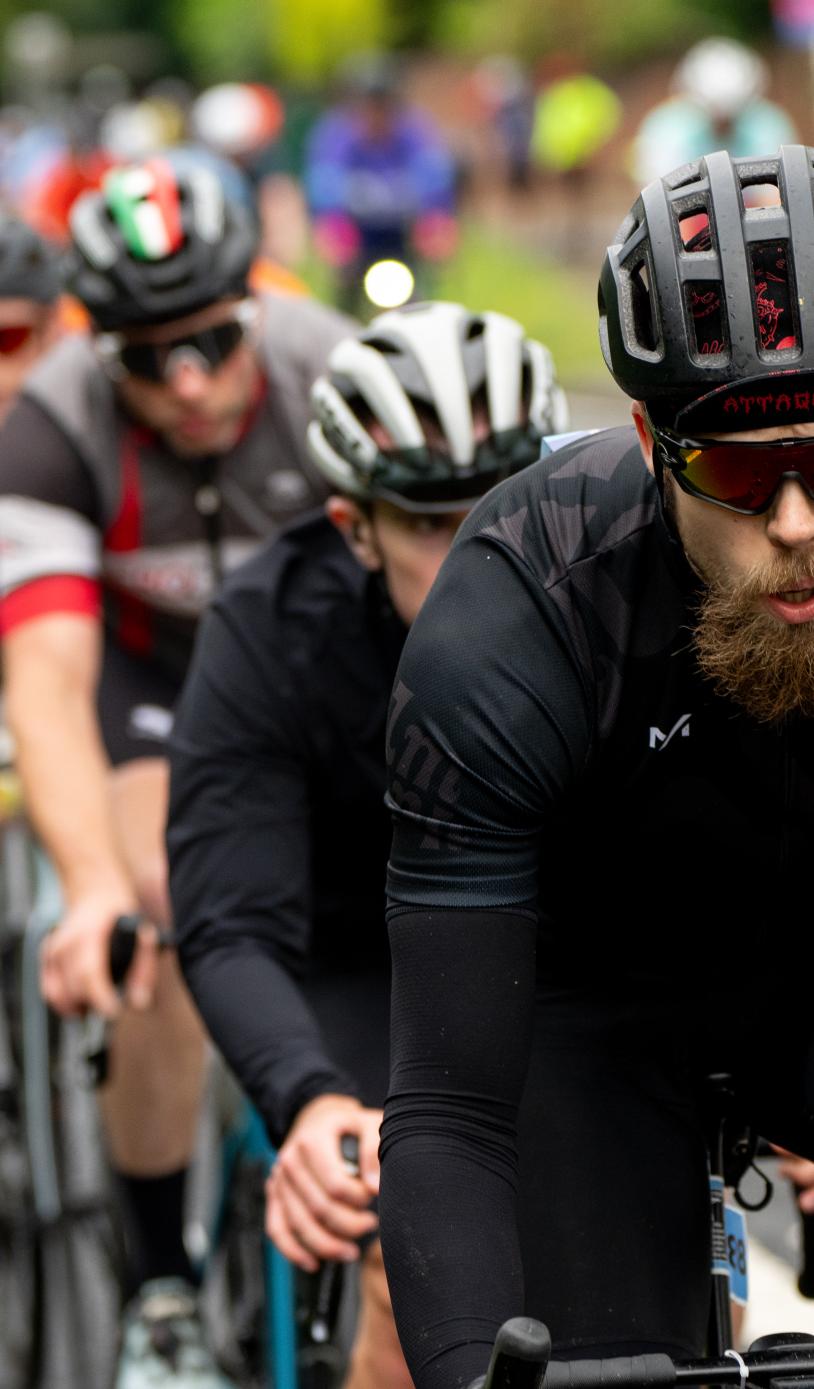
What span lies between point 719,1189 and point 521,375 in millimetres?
1709

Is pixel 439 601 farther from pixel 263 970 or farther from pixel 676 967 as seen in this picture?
pixel 263 970

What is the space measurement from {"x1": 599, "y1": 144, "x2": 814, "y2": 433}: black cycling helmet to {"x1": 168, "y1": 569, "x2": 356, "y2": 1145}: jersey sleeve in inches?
53.7

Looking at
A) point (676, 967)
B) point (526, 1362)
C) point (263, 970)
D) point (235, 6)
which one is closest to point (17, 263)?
point (263, 970)

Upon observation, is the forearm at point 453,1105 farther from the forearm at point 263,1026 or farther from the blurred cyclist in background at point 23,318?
the blurred cyclist in background at point 23,318

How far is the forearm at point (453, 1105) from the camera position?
8.43 feet

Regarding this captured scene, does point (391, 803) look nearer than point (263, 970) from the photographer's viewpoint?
Yes

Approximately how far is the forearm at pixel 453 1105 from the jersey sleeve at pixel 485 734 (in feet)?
0.18

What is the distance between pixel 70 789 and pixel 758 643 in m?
2.75

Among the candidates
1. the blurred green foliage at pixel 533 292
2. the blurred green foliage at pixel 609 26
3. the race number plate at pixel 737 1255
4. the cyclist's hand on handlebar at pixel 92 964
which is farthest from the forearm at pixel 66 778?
the blurred green foliage at pixel 609 26

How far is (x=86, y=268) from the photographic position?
5875 mm

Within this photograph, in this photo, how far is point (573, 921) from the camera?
3.09 m

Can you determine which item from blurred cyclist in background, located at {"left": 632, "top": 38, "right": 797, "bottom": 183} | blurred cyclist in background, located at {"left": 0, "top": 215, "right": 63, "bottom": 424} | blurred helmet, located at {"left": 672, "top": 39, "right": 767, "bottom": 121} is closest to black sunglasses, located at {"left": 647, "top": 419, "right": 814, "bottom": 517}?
blurred cyclist in background, located at {"left": 0, "top": 215, "right": 63, "bottom": 424}

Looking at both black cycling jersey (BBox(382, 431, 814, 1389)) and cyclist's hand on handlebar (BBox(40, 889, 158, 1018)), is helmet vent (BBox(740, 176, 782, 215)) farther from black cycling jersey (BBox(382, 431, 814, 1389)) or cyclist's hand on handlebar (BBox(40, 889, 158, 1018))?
cyclist's hand on handlebar (BBox(40, 889, 158, 1018))

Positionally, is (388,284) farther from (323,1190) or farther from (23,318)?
(323,1190)
